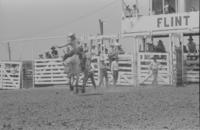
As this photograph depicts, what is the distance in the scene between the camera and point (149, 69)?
20016 mm

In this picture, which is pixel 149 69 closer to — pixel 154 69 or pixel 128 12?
pixel 154 69

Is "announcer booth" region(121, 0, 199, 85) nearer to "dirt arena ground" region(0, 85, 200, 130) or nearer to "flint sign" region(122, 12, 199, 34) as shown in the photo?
"flint sign" region(122, 12, 199, 34)

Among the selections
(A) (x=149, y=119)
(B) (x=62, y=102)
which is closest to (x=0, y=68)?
(B) (x=62, y=102)

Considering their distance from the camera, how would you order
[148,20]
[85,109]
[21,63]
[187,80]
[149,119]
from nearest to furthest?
[149,119]
[85,109]
[187,80]
[148,20]
[21,63]

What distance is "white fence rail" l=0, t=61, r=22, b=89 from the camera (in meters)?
24.8

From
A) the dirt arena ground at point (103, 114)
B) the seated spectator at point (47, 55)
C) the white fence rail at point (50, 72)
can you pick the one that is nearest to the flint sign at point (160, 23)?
the white fence rail at point (50, 72)

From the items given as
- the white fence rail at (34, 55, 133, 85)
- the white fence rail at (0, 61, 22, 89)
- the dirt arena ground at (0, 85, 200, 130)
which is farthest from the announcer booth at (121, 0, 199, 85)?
the dirt arena ground at (0, 85, 200, 130)

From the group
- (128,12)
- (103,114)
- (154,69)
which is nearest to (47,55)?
(128,12)

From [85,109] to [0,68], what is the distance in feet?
53.8

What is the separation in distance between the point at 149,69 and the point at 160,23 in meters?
2.82

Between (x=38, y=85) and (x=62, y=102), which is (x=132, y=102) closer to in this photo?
(x=62, y=102)

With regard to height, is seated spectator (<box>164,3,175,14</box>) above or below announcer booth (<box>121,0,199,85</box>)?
above

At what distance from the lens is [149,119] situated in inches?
319

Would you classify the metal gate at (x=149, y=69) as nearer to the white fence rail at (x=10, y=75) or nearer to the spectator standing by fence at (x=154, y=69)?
the spectator standing by fence at (x=154, y=69)
